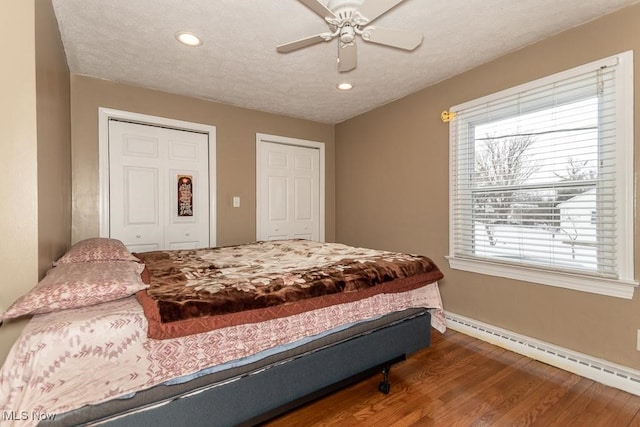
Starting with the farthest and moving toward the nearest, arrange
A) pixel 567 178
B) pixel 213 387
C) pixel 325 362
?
pixel 567 178, pixel 325 362, pixel 213 387

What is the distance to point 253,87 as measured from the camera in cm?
319

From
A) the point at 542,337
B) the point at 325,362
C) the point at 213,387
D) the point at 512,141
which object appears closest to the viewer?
the point at 213,387

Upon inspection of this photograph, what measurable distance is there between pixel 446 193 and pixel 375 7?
1927 millimetres

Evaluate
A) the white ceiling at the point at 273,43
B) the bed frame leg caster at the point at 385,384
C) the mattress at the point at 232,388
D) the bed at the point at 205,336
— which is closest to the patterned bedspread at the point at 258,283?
the bed at the point at 205,336

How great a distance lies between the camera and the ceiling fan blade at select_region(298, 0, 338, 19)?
1543 millimetres

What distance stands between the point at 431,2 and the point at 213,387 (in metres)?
2.46

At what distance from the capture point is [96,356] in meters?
1.03

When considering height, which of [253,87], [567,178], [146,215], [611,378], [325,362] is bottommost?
[611,378]

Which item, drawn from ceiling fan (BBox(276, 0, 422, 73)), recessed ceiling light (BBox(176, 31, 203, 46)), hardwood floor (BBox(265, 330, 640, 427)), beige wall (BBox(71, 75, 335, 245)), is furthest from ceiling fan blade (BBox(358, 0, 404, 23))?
beige wall (BBox(71, 75, 335, 245))

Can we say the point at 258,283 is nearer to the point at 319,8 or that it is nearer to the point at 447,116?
the point at 319,8

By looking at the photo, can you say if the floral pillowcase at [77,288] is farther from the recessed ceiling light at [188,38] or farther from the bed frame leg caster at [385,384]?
the recessed ceiling light at [188,38]

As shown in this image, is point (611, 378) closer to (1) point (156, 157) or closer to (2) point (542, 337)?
(2) point (542, 337)

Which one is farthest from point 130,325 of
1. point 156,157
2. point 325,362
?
point 156,157

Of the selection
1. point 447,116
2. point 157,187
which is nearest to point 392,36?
point 447,116
